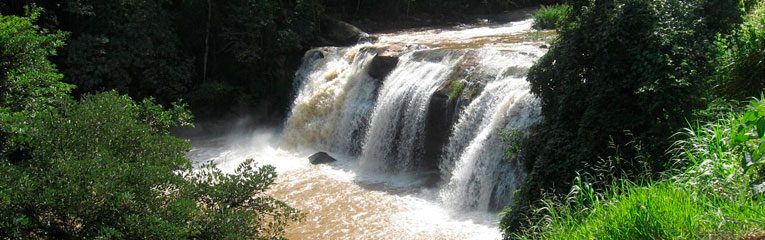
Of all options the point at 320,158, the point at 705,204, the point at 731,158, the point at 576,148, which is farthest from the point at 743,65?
the point at 320,158

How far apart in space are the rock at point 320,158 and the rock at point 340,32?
507 cm

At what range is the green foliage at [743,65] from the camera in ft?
24.0

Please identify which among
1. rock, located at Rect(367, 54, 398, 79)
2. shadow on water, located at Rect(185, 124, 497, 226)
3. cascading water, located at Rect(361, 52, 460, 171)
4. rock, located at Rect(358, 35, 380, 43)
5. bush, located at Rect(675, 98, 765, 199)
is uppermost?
bush, located at Rect(675, 98, 765, 199)

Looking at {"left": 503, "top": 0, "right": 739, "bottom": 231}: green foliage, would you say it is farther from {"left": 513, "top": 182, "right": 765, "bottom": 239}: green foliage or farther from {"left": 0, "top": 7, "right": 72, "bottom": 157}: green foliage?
{"left": 0, "top": 7, "right": 72, "bottom": 157}: green foliage

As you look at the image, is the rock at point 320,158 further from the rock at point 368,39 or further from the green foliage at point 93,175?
the green foliage at point 93,175

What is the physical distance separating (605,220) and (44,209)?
15.7 ft

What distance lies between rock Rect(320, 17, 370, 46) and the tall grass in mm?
13996

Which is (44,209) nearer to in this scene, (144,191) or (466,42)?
(144,191)

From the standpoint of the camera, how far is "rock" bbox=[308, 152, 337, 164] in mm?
14848

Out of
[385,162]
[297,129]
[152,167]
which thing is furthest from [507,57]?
[152,167]

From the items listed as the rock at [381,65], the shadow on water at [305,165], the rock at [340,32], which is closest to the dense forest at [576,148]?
the shadow on water at [305,165]

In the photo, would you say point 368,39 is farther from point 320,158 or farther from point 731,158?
point 731,158

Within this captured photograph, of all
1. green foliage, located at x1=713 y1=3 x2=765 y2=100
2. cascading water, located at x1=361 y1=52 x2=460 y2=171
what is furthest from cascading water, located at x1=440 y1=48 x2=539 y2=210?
green foliage, located at x1=713 y1=3 x2=765 y2=100

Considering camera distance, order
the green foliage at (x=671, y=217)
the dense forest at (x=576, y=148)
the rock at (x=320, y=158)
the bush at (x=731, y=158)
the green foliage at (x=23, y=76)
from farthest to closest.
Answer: the rock at (x=320, y=158), the green foliage at (x=23, y=76), the dense forest at (x=576, y=148), the green foliage at (x=671, y=217), the bush at (x=731, y=158)
